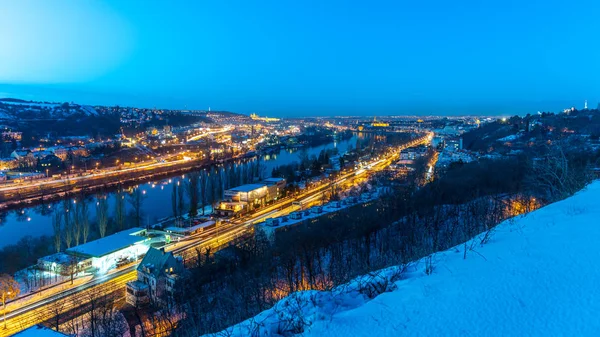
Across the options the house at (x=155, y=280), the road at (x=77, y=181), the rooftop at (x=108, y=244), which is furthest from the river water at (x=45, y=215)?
the house at (x=155, y=280)

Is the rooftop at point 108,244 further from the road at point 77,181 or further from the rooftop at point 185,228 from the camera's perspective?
the road at point 77,181

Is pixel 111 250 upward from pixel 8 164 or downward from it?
downward

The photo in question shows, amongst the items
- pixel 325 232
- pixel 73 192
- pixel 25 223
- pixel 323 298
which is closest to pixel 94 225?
pixel 25 223

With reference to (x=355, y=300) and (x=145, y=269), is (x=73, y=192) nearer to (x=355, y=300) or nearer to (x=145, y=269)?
(x=145, y=269)

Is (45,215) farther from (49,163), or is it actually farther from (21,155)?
(21,155)

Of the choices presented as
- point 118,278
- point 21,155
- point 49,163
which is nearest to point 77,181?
point 49,163
